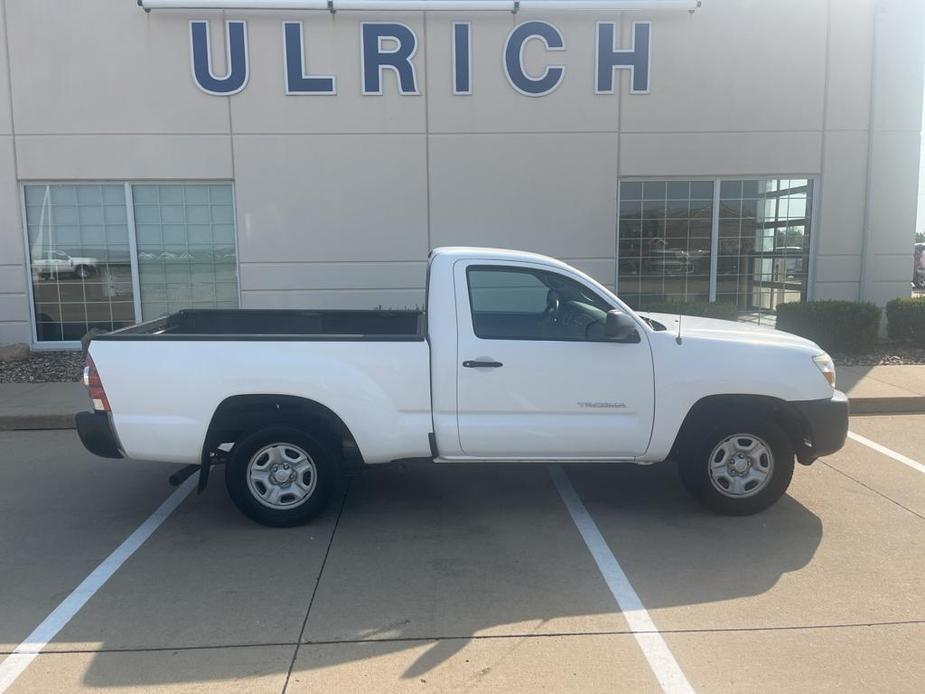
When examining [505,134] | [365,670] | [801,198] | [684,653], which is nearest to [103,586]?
[365,670]

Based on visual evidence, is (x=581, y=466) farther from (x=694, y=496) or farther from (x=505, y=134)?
(x=505, y=134)

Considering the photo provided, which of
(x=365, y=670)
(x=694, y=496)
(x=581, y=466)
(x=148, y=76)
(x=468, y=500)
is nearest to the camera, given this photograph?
(x=365, y=670)

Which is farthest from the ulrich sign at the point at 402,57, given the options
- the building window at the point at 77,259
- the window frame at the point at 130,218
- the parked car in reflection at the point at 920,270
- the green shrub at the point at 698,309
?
the parked car in reflection at the point at 920,270

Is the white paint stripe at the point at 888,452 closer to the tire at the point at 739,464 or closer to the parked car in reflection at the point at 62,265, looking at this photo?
the tire at the point at 739,464

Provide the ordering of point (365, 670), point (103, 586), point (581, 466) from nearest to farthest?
point (365, 670) < point (103, 586) < point (581, 466)

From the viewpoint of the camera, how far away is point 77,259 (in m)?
10.9

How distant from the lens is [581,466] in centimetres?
632

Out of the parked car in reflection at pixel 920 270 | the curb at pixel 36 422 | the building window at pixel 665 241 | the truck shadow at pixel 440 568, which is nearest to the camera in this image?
the truck shadow at pixel 440 568

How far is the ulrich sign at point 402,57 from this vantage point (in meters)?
10.3

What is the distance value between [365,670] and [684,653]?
4.86 feet

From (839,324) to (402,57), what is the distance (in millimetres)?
7186

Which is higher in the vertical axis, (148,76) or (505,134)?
(148,76)

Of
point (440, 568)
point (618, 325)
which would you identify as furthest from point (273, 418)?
point (618, 325)

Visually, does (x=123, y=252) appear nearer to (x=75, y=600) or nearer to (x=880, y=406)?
(x=75, y=600)
